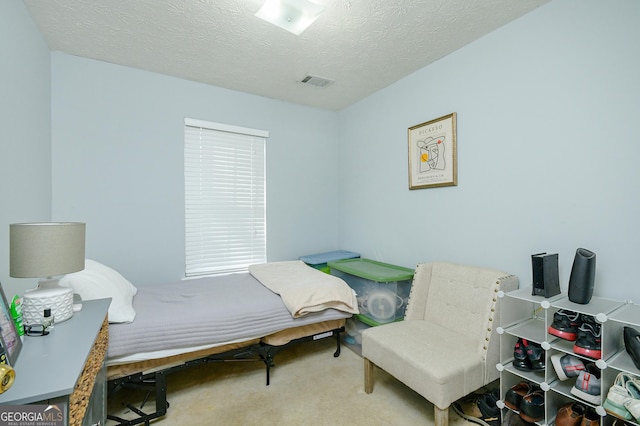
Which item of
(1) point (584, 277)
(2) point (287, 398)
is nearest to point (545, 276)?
(1) point (584, 277)

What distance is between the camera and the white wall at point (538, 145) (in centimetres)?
152

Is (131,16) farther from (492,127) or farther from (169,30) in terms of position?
(492,127)

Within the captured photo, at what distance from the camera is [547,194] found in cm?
180

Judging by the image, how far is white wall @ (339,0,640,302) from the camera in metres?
1.52

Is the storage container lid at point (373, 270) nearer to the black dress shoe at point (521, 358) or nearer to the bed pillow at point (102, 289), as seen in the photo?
the black dress shoe at point (521, 358)

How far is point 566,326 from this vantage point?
1437 mm

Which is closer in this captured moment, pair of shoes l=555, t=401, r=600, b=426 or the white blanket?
pair of shoes l=555, t=401, r=600, b=426

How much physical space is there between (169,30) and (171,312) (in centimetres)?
199

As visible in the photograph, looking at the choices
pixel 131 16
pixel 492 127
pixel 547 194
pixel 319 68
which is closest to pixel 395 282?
pixel 547 194

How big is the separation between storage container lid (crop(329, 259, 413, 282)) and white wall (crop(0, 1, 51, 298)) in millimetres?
2348

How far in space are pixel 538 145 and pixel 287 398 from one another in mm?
2401

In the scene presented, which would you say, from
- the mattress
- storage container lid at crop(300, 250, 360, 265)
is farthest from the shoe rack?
storage container lid at crop(300, 250, 360, 265)

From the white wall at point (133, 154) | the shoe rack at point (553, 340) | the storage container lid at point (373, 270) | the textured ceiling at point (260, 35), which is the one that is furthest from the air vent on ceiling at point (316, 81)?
the shoe rack at point (553, 340)

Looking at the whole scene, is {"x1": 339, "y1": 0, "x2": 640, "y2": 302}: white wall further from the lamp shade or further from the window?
the lamp shade
